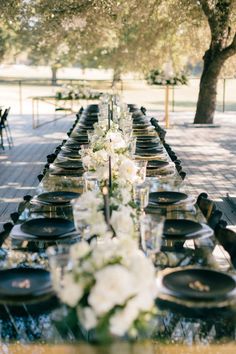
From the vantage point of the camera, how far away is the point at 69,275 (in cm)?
212

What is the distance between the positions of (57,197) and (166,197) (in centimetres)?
78

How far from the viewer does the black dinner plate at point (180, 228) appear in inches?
141

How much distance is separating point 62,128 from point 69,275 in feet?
47.6

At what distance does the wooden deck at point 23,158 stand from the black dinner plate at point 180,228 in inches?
137

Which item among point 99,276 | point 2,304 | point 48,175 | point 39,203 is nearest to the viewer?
point 99,276

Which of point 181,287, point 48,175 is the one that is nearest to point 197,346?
point 181,287

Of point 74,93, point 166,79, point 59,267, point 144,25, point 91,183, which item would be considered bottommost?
point 74,93

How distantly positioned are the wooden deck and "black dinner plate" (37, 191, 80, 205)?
2.37m

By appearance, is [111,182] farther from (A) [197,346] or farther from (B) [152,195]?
(A) [197,346]

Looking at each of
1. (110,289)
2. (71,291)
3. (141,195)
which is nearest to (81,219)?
(141,195)

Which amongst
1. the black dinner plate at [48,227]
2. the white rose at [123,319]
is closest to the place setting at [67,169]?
the black dinner plate at [48,227]

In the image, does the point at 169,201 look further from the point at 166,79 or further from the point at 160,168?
the point at 166,79

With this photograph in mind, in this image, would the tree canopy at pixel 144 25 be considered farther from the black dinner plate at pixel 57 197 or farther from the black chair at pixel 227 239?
the black chair at pixel 227 239

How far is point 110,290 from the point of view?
1.97 m
